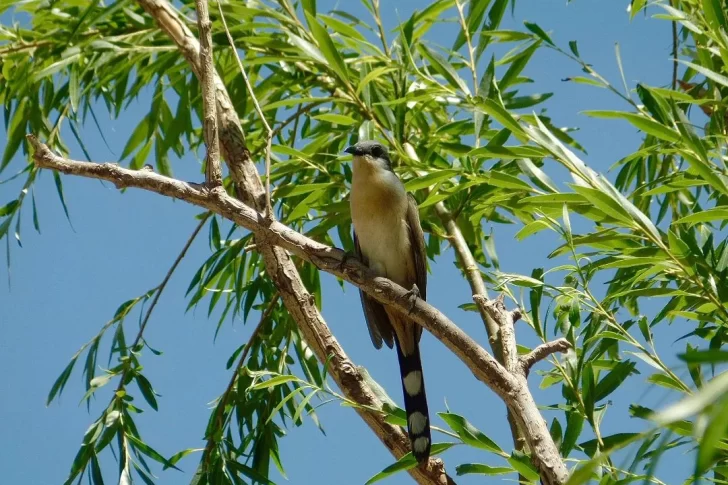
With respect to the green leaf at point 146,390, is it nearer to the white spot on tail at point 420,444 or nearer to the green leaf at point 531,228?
the white spot on tail at point 420,444

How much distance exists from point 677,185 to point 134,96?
239cm

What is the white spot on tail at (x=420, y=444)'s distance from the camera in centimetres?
246

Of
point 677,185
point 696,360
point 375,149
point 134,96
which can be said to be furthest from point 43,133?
point 696,360

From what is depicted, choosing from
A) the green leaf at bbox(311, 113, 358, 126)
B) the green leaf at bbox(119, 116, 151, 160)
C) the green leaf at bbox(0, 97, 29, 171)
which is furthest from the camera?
the green leaf at bbox(119, 116, 151, 160)

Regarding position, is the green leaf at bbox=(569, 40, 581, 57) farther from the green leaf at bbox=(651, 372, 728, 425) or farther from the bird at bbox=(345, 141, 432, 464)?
the green leaf at bbox=(651, 372, 728, 425)

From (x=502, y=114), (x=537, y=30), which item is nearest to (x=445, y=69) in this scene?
(x=537, y=30)

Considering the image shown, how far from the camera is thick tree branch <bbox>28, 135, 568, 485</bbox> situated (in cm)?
222

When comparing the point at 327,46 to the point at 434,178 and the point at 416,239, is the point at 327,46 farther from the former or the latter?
the point at 416,239

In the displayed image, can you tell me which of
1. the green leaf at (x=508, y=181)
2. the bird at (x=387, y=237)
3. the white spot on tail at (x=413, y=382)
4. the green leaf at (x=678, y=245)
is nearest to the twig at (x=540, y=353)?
the green leaf at (x=678, y=245)

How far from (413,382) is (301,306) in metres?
0.55

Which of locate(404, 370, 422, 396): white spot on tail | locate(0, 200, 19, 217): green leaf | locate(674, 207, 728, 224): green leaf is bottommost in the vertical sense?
locate(404, 370, 422, 396): white spot on tail

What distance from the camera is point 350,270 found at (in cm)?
241

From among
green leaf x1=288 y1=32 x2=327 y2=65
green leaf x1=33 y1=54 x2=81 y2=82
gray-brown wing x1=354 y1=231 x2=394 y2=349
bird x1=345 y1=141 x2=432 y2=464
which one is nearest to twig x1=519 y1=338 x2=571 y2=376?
bird x1=345 y1=141 x2=432 y2=464

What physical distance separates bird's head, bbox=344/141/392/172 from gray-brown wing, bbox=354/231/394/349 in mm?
360
